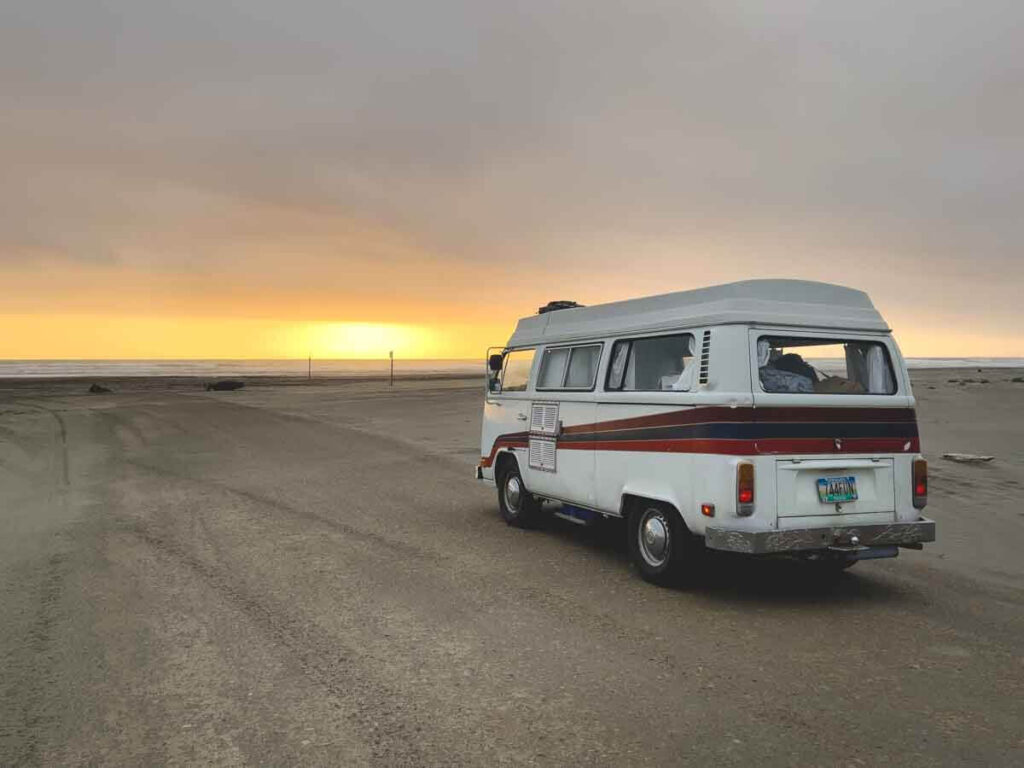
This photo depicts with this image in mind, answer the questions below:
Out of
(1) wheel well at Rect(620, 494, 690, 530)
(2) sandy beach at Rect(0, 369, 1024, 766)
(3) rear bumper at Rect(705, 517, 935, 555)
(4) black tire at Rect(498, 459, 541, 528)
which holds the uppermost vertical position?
(1) wheel well at Rect(620, 494, 690, 530)

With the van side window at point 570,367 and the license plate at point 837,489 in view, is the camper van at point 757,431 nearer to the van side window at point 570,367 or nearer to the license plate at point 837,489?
the license plate at point 837,489

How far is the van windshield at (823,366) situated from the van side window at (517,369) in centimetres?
376

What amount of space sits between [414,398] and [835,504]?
31015 millimetres

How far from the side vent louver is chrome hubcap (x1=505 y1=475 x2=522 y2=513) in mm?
3941

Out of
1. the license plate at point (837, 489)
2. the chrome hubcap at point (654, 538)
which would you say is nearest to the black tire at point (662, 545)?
the chrome hubcap at point (654, 538)

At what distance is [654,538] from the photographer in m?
7.39

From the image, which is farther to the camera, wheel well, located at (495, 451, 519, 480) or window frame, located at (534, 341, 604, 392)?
wheel well, located at (495, 451, 519, 480)

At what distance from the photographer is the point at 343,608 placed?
21.4ft

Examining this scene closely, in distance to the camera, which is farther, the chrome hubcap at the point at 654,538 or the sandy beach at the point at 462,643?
the chrome hubcap at the point at 654,538

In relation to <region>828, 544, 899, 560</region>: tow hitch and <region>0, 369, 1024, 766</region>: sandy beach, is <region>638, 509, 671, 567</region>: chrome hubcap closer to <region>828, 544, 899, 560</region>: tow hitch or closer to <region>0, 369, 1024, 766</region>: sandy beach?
<region>0, 369, 1024, 766</region>: sandy beach

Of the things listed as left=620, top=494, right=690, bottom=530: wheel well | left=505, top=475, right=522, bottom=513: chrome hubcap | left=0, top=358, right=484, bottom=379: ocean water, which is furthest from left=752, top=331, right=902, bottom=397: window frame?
left=0, top=358, right=484, bottom=379: ocean water

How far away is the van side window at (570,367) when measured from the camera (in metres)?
8.80

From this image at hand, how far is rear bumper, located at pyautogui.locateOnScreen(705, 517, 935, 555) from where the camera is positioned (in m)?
6.43

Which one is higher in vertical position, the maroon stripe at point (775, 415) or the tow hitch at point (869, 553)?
the maroon stripe at point (775, 415)
